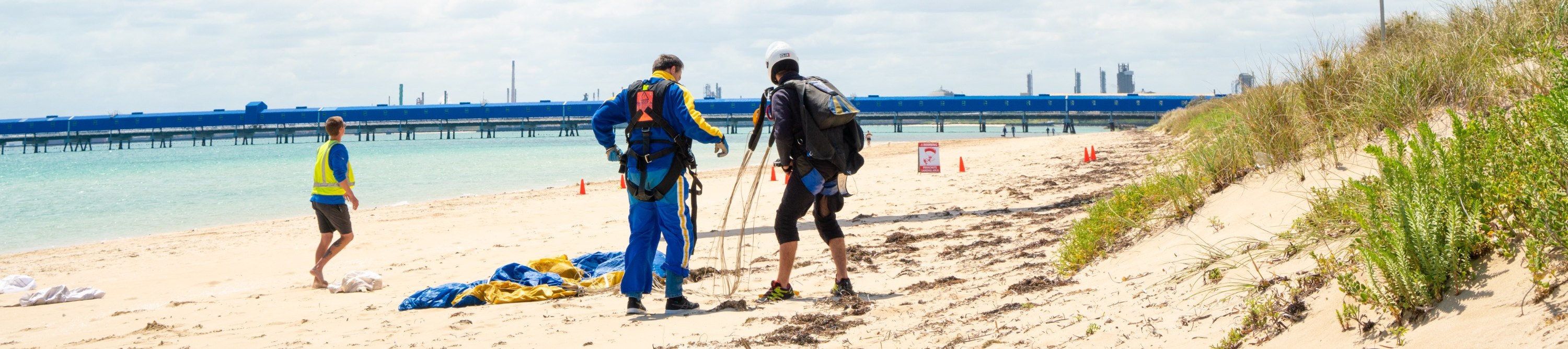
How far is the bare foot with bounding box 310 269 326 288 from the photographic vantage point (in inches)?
295

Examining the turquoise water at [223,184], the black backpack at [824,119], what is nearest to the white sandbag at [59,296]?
the black backpack at [824,119]

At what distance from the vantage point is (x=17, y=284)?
314 inches

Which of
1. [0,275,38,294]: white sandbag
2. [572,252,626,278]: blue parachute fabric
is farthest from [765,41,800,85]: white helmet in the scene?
[0,275,38,294]: white sandbag

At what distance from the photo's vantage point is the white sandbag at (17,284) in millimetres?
7860

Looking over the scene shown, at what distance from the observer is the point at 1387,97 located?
5398mm

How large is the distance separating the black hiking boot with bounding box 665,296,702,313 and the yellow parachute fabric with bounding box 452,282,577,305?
997mm

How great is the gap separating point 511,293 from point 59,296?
3.62m

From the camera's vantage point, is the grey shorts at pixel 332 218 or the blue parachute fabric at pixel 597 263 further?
the grey shorts at pixel 332 218

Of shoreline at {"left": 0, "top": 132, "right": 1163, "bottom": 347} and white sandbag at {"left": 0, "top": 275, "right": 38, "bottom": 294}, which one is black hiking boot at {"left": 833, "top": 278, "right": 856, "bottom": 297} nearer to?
shoreline at {"left": 0, "top": 132, "right": 1163, "bottom": 347}

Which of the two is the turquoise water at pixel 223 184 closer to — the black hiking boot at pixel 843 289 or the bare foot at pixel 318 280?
the bare foot at pixel 318 280

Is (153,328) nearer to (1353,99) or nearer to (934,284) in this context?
(934,284)

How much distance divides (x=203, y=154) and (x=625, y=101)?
70655 mm

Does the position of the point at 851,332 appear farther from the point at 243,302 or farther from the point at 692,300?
the point at 243,302

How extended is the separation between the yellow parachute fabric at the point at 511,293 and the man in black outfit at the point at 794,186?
138 cm
